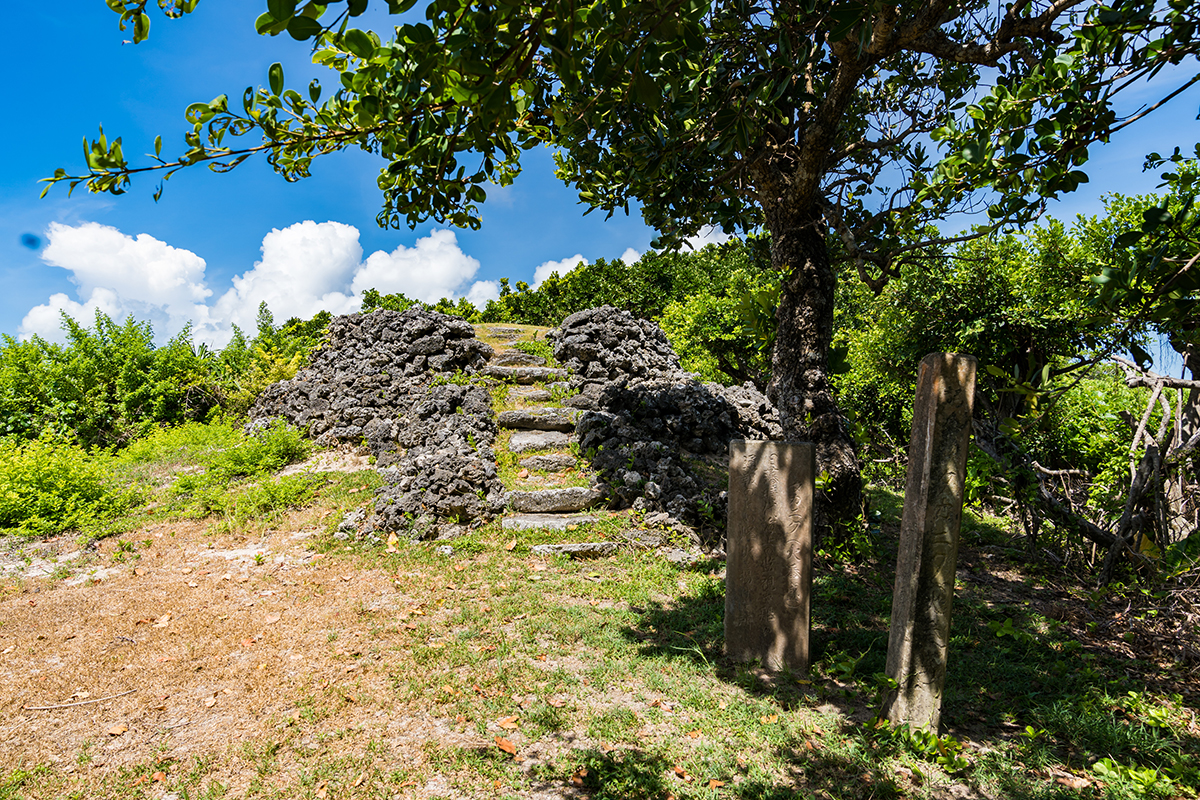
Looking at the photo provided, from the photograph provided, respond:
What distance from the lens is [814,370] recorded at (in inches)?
236

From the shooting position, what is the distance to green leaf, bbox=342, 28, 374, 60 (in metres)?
1.68

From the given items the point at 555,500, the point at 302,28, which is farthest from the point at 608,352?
the point at 302,28

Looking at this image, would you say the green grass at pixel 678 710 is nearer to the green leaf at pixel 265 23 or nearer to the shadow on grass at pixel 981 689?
the shadow on grass at pixel 981 689

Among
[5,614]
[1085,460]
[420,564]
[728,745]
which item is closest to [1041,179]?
[728,745]

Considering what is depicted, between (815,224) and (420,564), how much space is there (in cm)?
518

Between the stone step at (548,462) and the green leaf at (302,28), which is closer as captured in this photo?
the green leaf at (302,28)

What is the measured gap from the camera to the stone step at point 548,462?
744 cm

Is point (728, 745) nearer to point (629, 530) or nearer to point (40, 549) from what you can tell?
point (629, 530)

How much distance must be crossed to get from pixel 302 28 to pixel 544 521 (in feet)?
17.4

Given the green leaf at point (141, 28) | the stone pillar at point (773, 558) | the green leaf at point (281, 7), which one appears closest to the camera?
the green leaf at point (281, 7)

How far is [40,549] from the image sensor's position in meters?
6.07

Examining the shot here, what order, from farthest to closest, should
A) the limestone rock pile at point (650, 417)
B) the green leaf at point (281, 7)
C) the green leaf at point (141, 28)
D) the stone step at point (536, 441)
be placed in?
the stone step at point (536, 441) → the limestone rock pile at point (650, 417) → the green leaf at point (141, 28) → the green leaf at point (281, 7)

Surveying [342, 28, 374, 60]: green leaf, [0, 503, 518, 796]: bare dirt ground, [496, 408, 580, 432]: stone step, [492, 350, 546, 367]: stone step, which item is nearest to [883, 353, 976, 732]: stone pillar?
[0, 503, 518, 796]: bare dirt ground

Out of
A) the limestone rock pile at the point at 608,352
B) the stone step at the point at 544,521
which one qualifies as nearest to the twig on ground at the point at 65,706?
the stone step at the point at 544,521
